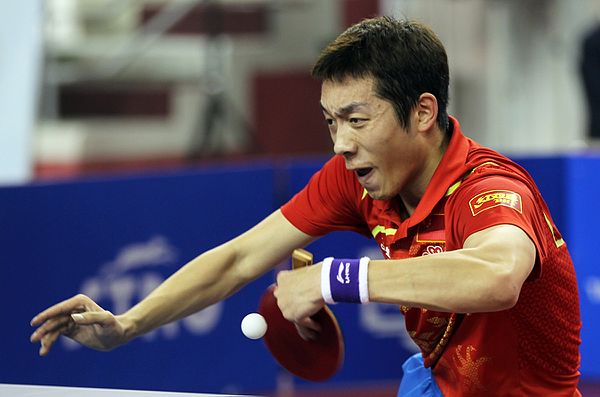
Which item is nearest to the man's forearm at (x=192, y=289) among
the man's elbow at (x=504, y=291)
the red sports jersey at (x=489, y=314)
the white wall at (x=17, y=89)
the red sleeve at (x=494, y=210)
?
the red sports jersey at (x=489, y=314)

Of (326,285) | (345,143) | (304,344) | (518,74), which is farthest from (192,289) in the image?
(518,74)

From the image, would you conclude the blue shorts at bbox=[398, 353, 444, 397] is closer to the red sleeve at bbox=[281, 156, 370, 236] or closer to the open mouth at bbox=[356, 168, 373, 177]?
the red sleeve at bbox=[281, 156, 370, 236]

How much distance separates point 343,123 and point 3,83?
4668 mm

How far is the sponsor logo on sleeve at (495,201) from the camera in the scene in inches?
114

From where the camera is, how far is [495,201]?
2.92m

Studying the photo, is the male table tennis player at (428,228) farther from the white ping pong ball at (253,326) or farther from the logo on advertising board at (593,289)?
the logo on advertising board at (593,289)

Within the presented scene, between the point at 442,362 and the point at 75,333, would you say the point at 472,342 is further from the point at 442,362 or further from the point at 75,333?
the point at 75,333

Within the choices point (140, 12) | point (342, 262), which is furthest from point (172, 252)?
point (140, 12)

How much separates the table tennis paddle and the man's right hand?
43 centimetres

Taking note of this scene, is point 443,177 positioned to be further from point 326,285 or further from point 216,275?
point 216,275

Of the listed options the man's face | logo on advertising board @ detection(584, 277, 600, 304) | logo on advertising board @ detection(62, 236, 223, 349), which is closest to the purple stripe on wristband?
the man's face

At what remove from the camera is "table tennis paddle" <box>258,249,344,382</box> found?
347cm

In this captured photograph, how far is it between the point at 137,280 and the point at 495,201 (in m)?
3.46

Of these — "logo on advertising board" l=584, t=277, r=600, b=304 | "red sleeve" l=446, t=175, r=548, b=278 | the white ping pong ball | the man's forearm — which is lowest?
"logo on advertising board" l=584, t=277, r=600, b=304
